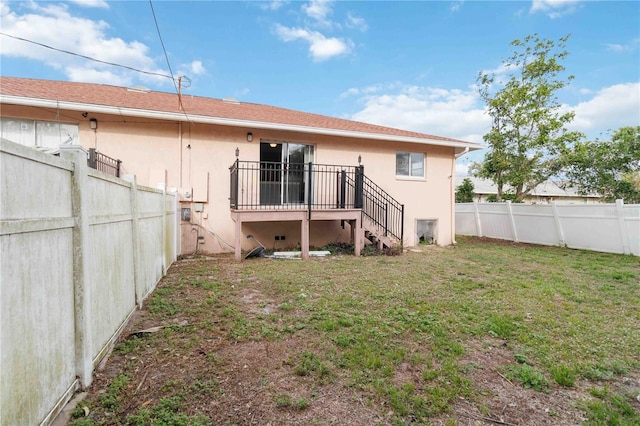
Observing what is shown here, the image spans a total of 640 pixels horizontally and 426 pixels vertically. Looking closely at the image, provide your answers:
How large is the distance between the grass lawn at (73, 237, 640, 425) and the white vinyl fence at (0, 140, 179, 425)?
0.32m

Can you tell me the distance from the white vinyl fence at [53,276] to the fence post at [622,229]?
1174cm

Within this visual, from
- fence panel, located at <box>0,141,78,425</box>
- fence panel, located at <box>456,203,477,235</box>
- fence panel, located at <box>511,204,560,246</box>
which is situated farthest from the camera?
fence panel, located at <box>456,203,477,235</box>

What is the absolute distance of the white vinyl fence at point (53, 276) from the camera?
54.9 inches

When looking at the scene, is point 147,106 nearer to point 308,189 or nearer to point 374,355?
point 308,189

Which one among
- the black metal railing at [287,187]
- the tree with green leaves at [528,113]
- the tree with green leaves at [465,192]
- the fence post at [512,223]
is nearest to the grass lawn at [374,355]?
the black metal railing at [287,187]

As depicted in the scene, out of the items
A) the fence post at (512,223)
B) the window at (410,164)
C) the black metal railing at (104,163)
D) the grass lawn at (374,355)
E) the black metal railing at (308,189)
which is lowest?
the grass lawn at (374,355)

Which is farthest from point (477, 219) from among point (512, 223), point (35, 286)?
point (35, 286)

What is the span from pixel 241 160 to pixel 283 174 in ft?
3.95

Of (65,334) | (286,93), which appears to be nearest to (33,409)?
(65,334)

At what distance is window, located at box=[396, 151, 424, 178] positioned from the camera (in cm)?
1030

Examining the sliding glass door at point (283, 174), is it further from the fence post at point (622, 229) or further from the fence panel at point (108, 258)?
the fence post at point (622, 229)

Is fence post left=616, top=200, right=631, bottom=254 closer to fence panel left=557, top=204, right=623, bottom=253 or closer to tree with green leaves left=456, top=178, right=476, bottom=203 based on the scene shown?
fence panel left=557, top=204, right=623, bottom=253

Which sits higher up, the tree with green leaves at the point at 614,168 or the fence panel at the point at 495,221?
the tree with green leaves at the point at 614,168

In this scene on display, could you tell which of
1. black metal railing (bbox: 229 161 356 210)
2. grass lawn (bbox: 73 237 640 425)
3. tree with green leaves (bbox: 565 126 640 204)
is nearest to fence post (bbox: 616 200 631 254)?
grass lawn (bbox: 73 237 640 425)
